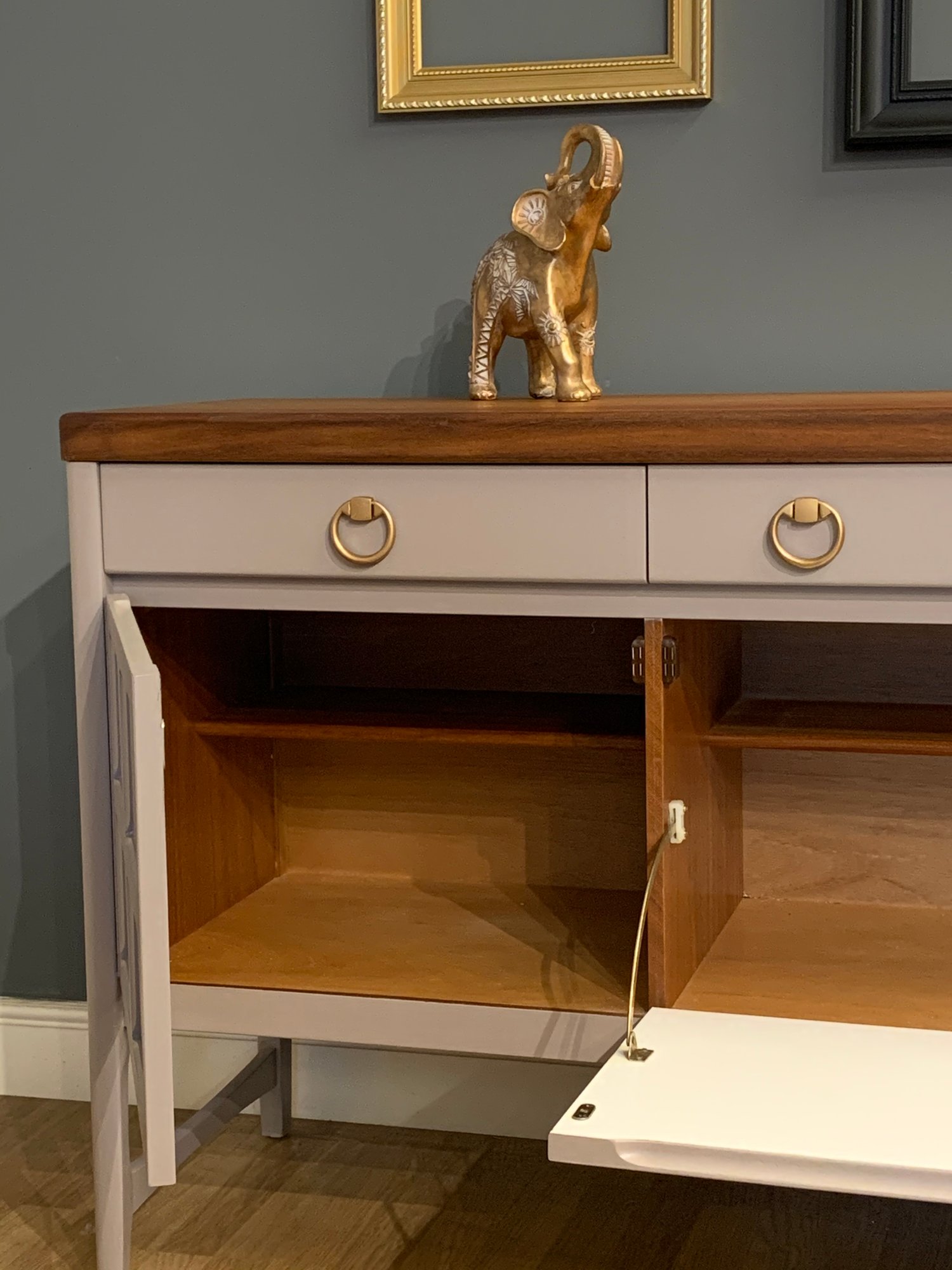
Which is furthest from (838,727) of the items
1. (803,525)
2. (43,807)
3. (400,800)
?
(43,807)

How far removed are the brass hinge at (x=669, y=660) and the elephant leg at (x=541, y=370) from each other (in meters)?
0.37

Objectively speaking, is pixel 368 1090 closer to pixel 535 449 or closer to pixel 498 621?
pixel 498 621

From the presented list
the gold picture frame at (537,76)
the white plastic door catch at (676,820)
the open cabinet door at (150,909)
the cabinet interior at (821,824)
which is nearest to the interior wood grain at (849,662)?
the cabinet interior at (821,824)

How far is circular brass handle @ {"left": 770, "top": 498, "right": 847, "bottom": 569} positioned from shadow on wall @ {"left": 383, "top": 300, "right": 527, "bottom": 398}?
24.4 inches

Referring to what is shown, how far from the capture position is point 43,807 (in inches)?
82.0

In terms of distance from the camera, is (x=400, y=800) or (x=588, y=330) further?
(x=400, y=800)

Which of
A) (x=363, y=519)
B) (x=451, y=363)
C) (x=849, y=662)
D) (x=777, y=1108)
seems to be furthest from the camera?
(x=451, y=363)

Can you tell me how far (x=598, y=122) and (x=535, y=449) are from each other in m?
0.63

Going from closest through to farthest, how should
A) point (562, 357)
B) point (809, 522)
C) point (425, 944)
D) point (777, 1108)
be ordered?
point (777, 1108), point (809, 522), point (562, 357), point (425, 944)

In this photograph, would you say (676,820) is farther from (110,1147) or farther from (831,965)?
(110,1147)

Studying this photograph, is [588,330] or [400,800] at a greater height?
[588,330]

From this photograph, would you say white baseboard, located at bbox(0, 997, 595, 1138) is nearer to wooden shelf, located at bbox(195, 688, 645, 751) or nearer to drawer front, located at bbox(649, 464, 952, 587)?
wooden shelf, located at bbox(195, 688, 645, 751)

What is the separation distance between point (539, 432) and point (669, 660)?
0.78 ft

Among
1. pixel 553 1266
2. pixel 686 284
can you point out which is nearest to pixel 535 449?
pixel 686 284
